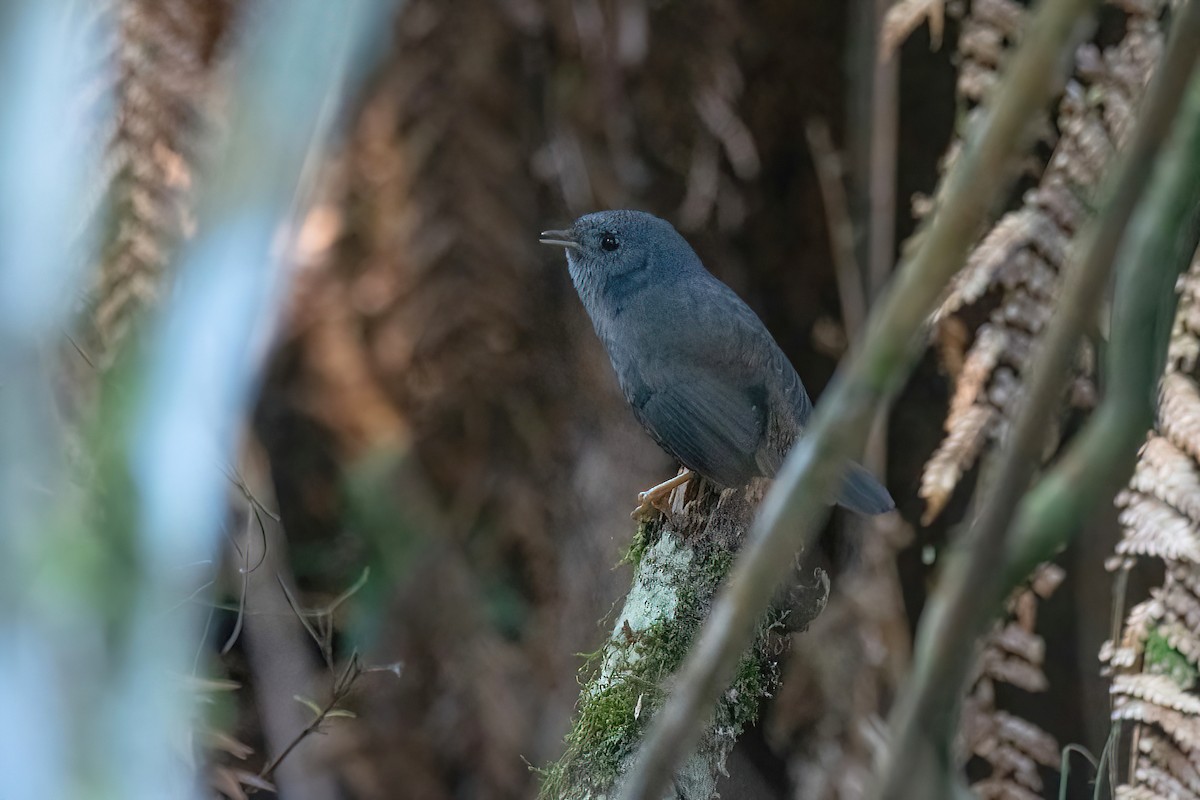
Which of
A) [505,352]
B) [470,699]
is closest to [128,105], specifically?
[505,352]

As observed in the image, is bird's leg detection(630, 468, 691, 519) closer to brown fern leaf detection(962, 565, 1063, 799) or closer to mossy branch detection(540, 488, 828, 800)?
mossy branch detection(540, 488, 828, 800)

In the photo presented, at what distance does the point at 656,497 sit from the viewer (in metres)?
2.18

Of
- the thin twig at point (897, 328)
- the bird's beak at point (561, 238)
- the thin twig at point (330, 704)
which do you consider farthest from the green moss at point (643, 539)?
the thin twig at point (897, 328)

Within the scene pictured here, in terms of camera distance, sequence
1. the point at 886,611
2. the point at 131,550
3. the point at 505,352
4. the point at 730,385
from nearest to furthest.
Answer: the point at 131,550
the point at 730,385
the point at 886,611
the point at 505,352

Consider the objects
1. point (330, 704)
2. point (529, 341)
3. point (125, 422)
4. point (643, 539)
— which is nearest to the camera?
point (125, 422)

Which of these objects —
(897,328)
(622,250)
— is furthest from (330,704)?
(897,328)

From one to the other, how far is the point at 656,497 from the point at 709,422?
176 millimetres

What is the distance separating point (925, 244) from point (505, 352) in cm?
324

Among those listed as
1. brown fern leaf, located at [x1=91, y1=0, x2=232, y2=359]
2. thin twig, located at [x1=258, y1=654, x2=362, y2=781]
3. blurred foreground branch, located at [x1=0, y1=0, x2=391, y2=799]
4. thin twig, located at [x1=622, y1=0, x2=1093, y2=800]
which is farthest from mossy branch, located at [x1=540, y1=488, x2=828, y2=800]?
brown fern leaf, located at [x1=91, y1=0, x2=232, y2=359]

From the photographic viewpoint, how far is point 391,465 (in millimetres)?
4070

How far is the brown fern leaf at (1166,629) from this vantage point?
210cm

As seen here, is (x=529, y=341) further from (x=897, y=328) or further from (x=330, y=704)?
(x=897, y=328)

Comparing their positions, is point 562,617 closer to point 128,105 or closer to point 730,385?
point 730,385

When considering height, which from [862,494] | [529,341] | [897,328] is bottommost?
[529,341]
